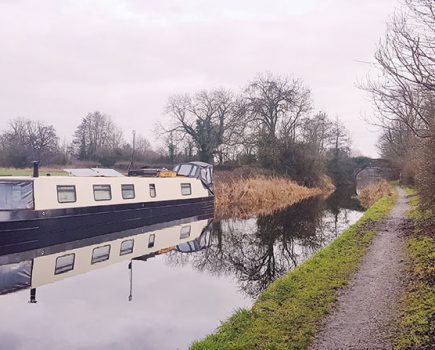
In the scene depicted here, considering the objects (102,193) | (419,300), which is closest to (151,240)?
(102,193)

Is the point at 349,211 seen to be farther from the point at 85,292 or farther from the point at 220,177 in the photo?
the point at 85,292

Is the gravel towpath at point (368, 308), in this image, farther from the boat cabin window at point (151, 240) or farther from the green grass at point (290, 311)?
the boat cabin window at point (151, 240)

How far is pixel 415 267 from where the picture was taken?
25.4ft

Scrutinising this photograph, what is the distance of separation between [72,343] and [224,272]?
15.1 ft

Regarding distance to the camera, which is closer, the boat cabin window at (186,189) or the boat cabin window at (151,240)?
the boat cabin window at (151,240)

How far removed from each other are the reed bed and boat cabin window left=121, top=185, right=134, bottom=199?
5595 mm

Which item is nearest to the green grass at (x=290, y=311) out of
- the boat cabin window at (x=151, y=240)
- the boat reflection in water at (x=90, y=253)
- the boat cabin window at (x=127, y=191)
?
the boat reflection in water at (x=90, y=253)

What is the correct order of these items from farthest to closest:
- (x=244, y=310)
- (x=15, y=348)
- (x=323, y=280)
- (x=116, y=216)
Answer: (x=116, y=216)
(x=323, y=280)
(x=244, y=310)
(x=15, y=348)

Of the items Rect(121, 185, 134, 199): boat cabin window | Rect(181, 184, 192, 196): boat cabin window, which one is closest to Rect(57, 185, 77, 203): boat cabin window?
Rect(121, 185, 134, 199): boat cabin window

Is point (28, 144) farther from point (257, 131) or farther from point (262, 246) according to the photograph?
point (262, 246)

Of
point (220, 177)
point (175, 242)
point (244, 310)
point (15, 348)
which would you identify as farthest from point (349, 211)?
point (15, 348)

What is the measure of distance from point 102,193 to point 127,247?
10.4 ft

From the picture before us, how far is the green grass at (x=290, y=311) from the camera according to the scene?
500cm

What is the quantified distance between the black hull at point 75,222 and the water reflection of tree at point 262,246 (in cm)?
249
